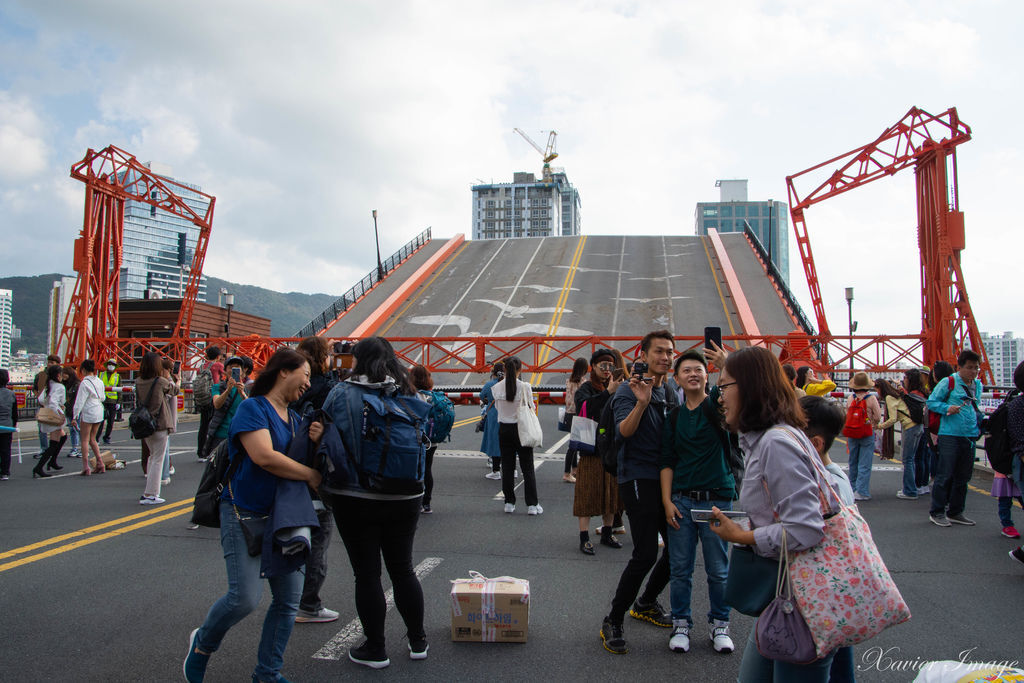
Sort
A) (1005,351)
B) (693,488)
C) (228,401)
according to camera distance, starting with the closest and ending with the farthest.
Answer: (693,488) < (228,401) < (1005,351)

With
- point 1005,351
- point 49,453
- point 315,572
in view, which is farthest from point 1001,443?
point 1005,351

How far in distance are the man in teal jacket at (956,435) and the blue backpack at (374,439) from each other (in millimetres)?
6495

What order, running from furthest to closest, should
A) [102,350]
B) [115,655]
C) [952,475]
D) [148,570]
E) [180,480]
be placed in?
[102,350], [180,480], [952,475], [148,570], [115,655]

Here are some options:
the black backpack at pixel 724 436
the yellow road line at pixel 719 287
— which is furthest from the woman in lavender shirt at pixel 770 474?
the yellow road line at pixel 719 287

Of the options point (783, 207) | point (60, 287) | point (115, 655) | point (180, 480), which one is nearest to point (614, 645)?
point (115, 655)

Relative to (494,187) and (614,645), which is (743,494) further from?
(494,187)

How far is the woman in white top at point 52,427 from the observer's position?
1059cm

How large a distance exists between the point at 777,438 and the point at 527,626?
7.68 ft

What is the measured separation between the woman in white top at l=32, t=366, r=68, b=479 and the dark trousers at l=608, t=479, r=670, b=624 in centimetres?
1003

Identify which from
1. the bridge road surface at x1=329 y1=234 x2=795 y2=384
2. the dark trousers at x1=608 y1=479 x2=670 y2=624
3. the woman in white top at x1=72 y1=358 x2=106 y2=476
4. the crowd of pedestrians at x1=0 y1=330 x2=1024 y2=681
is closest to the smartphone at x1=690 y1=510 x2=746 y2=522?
the crowd of pedestrians at x1=0 y1=330 x2=1024 y2=681

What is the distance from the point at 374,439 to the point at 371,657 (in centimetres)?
126

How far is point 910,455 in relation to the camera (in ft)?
30.8

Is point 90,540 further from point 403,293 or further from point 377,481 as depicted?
point 403,293

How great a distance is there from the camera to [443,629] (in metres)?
4.36
